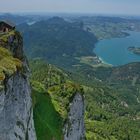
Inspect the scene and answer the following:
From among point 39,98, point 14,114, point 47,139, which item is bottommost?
point 47,139

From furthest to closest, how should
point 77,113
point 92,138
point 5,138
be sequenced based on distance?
point 92,138 → point 77,113 → point 5,138

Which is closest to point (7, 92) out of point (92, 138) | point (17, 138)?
point (17, 138)

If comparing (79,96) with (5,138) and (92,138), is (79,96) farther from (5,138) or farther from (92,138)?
(92,138)

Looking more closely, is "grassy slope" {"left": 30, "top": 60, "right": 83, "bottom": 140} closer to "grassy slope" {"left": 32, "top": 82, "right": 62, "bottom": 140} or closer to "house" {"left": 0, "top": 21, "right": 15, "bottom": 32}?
"grassy slope" {"left": 32, "top": 82, "right": 62, "bottom": 140}

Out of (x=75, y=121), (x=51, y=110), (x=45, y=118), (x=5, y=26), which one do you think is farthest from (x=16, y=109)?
(x=5, y=26)

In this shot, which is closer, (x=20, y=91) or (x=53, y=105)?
(x=20, y=91)
